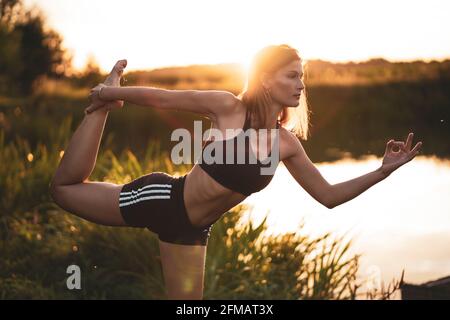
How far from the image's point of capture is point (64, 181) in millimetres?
4273

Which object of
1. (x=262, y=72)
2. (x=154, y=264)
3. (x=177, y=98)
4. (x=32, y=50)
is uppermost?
(x=32, y=50)

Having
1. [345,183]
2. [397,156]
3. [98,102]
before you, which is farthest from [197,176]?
[397,156]

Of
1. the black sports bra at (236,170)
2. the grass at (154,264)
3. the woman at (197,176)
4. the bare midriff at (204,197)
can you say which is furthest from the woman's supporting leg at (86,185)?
the grass at (154,264)

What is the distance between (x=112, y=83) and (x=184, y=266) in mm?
1177

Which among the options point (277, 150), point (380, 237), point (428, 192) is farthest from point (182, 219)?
point (428, 192)

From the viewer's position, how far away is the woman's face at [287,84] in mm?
4012

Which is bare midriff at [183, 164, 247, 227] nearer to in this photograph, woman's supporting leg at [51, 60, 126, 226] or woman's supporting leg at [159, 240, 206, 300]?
woman's supporting leg at [159, 240, 206, 300]

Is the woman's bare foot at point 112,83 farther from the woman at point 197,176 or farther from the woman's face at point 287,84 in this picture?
the woman's face at point 287,84

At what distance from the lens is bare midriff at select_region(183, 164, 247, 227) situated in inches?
155

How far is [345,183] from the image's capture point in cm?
446

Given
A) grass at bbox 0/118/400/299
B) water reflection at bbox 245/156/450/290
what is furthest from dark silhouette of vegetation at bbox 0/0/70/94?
grass at bbox 0/118/400/299

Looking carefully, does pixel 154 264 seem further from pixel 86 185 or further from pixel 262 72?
pixel 262 72

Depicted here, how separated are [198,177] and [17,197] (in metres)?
5.24
